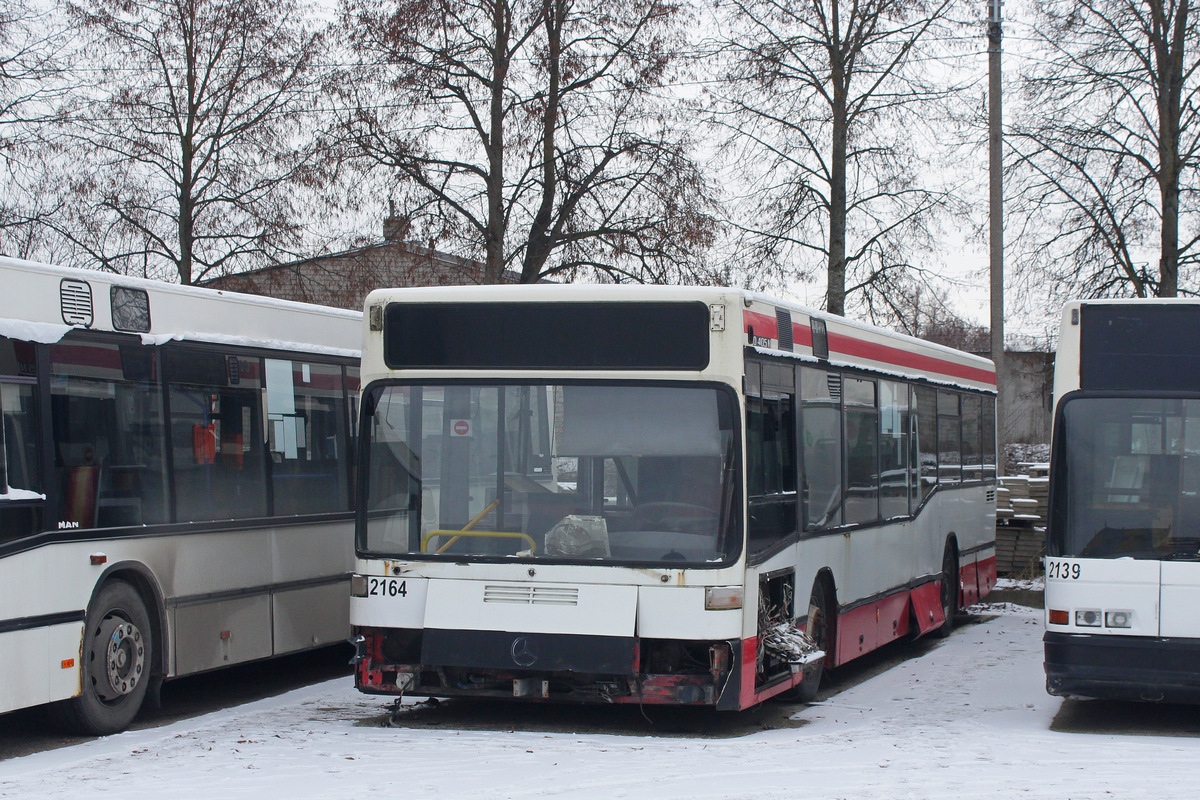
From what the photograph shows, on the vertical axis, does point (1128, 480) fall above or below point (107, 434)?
below

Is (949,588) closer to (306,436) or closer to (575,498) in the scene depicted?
(306,436)

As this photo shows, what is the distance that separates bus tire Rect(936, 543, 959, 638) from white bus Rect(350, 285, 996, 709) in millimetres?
5806

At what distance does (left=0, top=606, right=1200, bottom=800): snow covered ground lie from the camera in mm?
6891

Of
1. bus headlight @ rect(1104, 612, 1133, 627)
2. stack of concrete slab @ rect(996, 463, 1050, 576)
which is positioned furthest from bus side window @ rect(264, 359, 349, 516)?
stack of concrete slab @ rect(996, 463, 1050, 576)

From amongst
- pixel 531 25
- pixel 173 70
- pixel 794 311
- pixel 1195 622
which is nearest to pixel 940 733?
pixel 1195 622

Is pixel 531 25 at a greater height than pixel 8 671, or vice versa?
pixel 531 25

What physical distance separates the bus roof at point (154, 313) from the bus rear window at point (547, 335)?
68.5 inches

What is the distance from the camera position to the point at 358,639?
8711 mm

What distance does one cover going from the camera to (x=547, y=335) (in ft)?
28.5

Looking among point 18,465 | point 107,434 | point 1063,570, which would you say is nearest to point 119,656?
point 107,434

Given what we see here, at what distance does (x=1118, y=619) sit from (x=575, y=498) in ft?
11.1

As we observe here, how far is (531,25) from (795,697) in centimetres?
1312

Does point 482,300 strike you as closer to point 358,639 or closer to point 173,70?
point 358,639

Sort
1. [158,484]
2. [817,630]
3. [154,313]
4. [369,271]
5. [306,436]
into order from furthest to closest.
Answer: [369,271], [306,436], [817,630], [154,313], [158,484]
